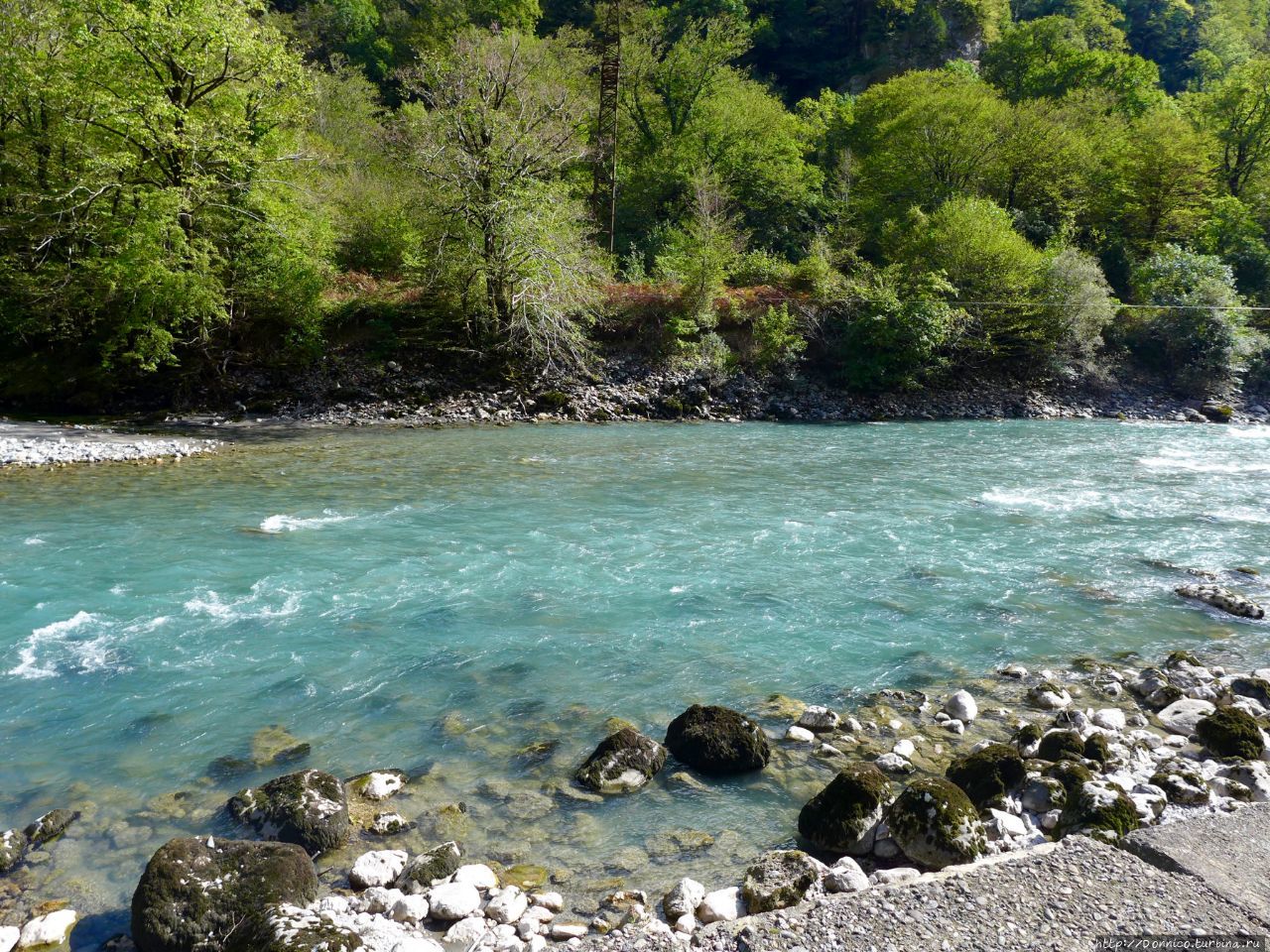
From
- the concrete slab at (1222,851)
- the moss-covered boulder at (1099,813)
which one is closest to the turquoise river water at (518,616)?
the moss-covered boulder at (1099,813)

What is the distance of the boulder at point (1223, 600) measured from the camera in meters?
9.84

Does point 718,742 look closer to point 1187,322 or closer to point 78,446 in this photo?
point 78,446

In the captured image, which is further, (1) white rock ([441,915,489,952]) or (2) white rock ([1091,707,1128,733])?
(2) white rock ([1091,707,1128,733])

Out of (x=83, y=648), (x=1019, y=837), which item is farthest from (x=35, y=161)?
(x=1019, y=837)

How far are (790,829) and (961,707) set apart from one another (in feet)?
8.38

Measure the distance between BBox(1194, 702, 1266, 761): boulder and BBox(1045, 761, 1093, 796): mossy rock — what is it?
139 cm

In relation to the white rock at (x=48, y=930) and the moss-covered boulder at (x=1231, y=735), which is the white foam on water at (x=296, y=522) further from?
the moss-covered boulder at (x=1231, y=735)

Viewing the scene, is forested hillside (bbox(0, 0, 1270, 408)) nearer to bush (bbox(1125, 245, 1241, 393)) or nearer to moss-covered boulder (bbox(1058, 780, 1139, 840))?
bush (bbox(1125, 245, 1241, 393))

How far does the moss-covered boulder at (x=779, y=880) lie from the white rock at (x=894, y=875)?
0.35 metres

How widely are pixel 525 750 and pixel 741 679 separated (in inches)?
96.6

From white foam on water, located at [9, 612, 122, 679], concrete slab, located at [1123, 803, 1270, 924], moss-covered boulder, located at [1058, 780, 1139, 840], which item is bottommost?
white foam on water, located at [9, 612, 122, 679]

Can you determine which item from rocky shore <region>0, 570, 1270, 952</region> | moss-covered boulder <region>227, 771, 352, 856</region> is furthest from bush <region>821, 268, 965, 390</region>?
moss-covered boulder <region>227, 771, 352, 856</region>

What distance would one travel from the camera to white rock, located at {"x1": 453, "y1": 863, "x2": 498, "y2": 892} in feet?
16.0

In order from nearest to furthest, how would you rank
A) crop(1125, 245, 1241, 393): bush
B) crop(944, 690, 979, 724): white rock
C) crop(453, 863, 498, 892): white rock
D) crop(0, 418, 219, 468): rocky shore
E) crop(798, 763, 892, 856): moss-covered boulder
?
crop(453, 863, 498, 892): white rock → crop(798, 763, 892, 856): moss-covered boulder → crop(944, 690, 979, 724): white rock → crop(0, 418, 219, 468): rocky shore → crop(1125, 245, 1241, 393): bush
